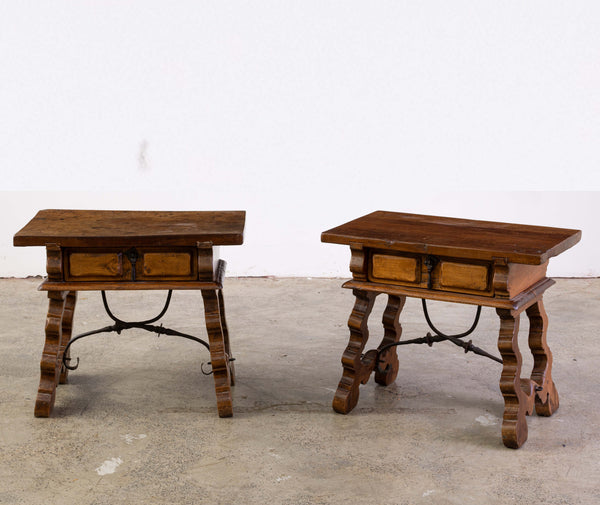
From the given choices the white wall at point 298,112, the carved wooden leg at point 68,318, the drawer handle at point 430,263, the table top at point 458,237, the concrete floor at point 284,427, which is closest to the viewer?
the concrete floor at point 284,427

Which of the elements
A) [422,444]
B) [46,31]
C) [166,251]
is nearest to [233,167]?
[46,31]

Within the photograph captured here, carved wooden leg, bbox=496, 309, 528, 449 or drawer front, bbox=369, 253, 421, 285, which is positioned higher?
drawer front, bbox=369, 253, 421, 285

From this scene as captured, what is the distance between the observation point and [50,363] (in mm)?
3807

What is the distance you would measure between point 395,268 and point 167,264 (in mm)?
941

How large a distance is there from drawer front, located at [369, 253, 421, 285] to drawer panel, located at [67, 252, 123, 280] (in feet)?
3.47

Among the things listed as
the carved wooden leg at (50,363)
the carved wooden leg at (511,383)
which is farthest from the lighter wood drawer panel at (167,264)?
the carved wooden leg at (511,383)

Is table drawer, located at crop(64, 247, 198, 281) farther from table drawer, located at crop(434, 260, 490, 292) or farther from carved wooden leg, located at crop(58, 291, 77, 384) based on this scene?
table drawer, located at crop(434, 260, 490, 292)

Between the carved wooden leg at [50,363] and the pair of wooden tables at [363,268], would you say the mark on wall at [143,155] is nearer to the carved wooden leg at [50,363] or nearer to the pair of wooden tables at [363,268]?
the pair of wooden tables at [363,268]

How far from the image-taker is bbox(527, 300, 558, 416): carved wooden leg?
3.83 meters

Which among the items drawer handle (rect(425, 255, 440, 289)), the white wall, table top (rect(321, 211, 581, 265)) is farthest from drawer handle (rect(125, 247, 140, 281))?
the white wall

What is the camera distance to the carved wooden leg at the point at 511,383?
3.49 meters

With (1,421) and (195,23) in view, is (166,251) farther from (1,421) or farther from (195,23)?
(195,23)

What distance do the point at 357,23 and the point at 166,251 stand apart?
3.50 meters

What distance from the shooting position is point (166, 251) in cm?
364
